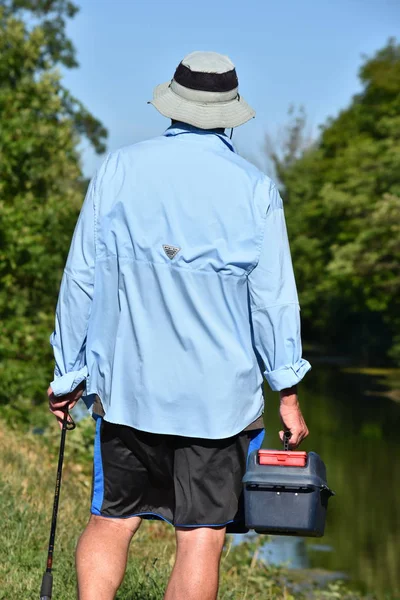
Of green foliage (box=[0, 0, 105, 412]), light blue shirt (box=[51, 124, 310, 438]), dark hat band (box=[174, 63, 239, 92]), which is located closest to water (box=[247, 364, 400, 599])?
green foliage (box=[0, 0, 105, 412])

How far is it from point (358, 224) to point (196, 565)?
122 ft

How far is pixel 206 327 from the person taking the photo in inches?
123

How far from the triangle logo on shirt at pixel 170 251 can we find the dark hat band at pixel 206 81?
1.69ft

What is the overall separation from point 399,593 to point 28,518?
639 centimetres

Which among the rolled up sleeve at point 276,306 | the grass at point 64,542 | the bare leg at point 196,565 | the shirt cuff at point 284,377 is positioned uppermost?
the rolled up sleeve at point 276,306

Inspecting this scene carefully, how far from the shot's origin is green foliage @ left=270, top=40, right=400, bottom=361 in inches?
1478

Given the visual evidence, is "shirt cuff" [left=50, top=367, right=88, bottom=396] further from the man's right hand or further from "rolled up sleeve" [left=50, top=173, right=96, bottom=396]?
the man's right hand

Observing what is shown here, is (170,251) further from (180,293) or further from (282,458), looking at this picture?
(282,458)

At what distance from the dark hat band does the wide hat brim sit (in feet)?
0.14

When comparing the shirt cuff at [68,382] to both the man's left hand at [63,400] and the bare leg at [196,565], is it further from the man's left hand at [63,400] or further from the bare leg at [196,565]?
the bare leg at [196,565]

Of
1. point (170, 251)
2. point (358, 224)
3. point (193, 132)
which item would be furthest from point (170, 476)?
point (358, 224)

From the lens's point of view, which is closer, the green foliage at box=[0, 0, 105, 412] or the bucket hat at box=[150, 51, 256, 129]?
the bucket hat at box=[150, 51, 256, 129]

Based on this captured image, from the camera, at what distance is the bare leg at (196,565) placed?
10.2 feet

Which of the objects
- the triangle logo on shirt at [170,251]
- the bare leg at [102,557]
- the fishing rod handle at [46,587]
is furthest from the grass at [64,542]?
the triangle logo on shirt at [170,251]
